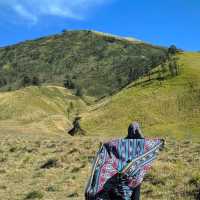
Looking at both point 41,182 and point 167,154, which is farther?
point 167,154

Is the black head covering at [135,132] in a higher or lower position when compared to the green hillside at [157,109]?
lower

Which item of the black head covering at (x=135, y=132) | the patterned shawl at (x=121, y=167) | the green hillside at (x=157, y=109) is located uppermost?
the green hillside at (x=157, y=109)

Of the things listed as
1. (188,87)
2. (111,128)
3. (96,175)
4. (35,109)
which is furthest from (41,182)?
(35,109)

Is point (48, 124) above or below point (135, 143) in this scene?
above

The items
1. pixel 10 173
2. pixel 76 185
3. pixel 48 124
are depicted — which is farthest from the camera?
pixel 48 124

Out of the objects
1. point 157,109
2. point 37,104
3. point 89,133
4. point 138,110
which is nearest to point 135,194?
point 89,133

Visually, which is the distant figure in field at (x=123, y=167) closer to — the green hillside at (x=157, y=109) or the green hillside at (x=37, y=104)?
the green hillside at (x=157, y=109)

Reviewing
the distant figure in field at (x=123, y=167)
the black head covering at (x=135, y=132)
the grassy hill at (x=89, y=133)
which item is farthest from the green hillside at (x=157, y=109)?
the distant figure in field at (x=123, y=167)

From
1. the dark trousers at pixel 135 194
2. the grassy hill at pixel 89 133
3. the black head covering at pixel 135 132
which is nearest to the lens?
the dark trousers at pixel 135 194

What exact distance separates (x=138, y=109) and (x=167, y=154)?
263 feet

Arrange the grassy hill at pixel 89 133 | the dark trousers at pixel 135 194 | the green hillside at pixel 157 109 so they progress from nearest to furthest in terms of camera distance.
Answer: the dark trousers at pixel 135 194 < the grassy hill at pixel 89 133 < the green hillside at pixel 157 109

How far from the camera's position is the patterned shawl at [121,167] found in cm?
970

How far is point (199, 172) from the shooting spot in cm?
1588

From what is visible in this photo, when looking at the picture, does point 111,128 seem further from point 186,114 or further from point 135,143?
point 135,143
